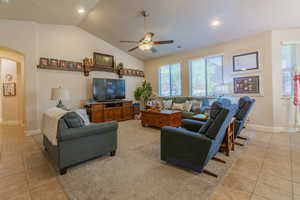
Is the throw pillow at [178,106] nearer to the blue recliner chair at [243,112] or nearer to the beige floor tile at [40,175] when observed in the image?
the blue recliner chair at [243,112]

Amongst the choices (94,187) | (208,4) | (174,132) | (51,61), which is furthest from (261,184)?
(51,61)

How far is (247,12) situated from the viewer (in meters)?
3.58

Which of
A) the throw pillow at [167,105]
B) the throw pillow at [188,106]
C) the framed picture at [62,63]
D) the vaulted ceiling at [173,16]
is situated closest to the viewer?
the vaulted ceiling at [173,16]

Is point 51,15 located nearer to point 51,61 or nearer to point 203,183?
point 51,61

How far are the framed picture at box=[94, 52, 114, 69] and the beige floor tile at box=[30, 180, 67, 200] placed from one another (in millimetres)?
4854

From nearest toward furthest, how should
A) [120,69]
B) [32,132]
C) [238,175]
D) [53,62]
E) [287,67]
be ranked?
[238,175]
[287,67]
[32,132]
[53,62]
[120,69]

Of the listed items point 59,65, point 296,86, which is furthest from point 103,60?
point 296,86

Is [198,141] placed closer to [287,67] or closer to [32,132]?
[287,67]

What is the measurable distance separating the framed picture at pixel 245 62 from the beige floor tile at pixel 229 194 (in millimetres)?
4051

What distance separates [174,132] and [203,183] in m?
0.77

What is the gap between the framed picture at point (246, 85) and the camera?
440 centimetres

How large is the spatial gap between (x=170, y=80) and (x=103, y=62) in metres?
3.19

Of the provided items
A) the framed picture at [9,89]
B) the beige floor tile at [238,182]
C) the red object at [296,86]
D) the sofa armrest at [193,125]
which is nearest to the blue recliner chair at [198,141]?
the beige floor tile at [238,182]

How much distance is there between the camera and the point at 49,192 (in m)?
1.78
